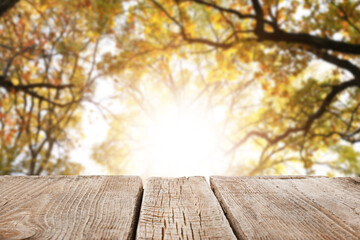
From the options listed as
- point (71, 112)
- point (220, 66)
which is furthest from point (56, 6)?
point (220, 66)

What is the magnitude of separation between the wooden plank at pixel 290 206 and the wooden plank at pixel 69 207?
327 millimetres

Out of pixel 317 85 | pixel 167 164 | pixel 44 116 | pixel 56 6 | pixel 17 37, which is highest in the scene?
pixel 56 6

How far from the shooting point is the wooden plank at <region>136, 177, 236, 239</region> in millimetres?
663

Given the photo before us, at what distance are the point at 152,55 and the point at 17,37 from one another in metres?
5.82

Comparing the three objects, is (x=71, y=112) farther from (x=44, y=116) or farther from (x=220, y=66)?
(x=220, y=66)

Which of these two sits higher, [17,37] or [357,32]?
[17,37]

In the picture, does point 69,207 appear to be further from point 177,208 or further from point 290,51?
point 290,51

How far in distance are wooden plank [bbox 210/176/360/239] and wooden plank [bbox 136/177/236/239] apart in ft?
0.15

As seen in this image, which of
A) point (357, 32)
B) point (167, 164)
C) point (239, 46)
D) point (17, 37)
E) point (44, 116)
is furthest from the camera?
point (167, 164)

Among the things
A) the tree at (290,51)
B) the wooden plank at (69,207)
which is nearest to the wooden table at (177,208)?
the wooden plank at (69,207)

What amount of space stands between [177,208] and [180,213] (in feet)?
0.10

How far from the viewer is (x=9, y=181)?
971mm

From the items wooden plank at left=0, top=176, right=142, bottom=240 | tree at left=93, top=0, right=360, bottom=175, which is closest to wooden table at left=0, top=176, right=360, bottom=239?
wooden plank at left=0, top=176, right=142, bottom=240

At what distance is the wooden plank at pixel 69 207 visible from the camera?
65 cm
